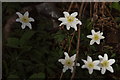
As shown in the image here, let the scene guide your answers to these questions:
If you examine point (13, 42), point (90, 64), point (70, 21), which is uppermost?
point (70, 21)

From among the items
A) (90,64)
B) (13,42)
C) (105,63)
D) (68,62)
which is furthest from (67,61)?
(13,42)

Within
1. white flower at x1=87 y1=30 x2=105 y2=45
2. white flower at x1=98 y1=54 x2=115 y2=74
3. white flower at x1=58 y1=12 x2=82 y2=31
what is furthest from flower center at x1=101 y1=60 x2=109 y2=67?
white flower at x1=58 y1=12 x2=82 y2=31

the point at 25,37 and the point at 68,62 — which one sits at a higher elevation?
the point at 25,37

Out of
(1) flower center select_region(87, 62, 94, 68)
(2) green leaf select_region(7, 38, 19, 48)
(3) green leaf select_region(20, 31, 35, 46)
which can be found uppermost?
(3) green leaf select_region(20, 31, 35, 46)

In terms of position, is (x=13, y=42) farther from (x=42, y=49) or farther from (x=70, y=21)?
(x=70, y=21)

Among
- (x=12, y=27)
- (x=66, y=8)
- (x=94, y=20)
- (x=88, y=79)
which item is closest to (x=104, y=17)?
(x=94, y=20)

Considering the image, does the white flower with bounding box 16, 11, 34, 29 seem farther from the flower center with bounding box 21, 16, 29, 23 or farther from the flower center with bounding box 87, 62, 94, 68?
the flower center with bounding box 87, 62, 94, 68

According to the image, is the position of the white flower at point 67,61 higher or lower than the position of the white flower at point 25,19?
lower

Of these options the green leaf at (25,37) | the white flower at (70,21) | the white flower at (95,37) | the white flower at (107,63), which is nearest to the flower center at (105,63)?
the white flower at (107,63)

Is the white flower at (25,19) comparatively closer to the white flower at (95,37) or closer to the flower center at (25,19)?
the flower center at (25,19)

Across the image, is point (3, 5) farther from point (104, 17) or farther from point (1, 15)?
point (104, 17)

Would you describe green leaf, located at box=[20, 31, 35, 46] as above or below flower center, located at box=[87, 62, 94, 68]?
above
